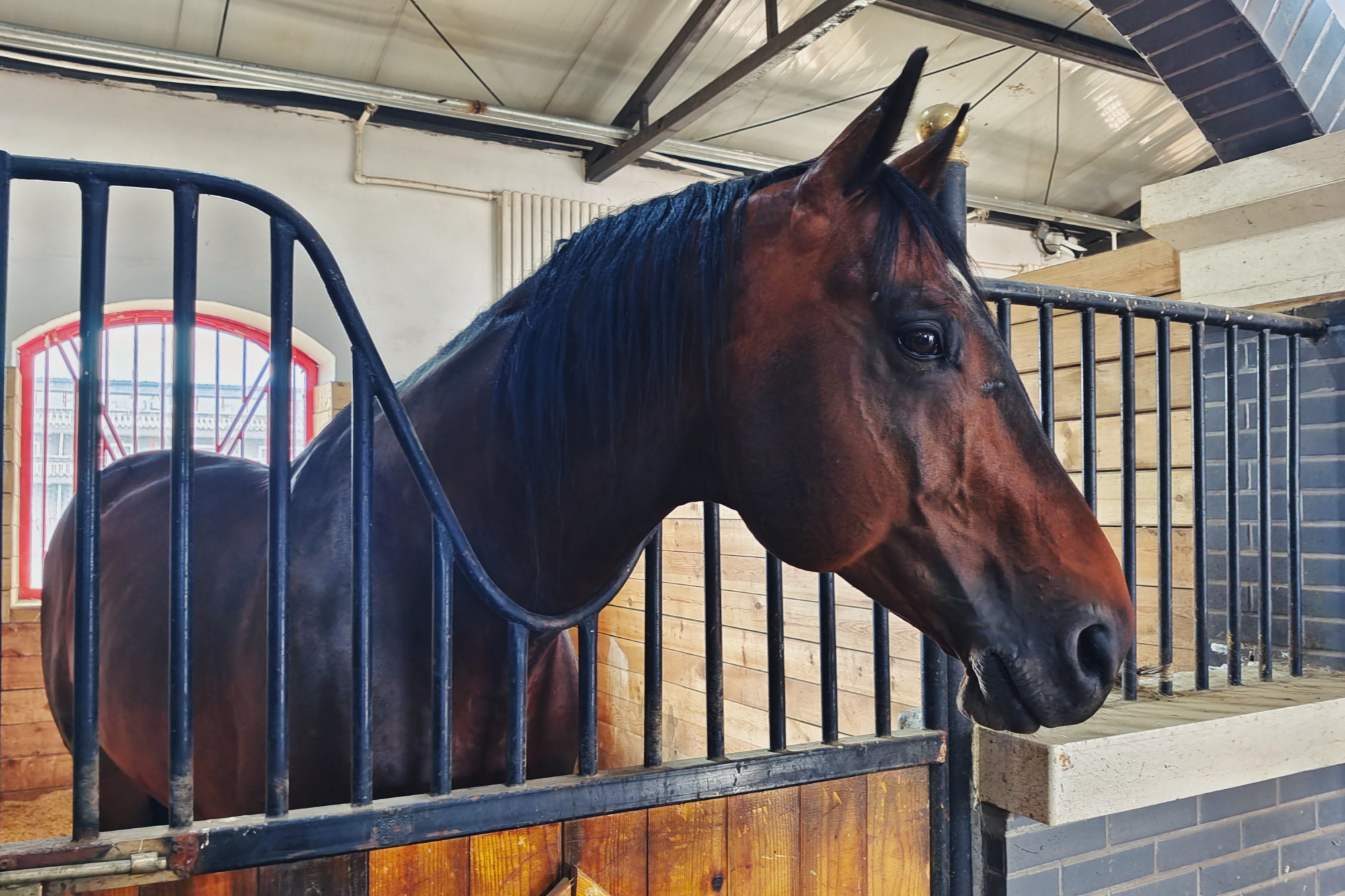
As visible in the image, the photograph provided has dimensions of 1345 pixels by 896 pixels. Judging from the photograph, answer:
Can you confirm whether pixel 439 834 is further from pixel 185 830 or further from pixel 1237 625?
pixel 1237 625

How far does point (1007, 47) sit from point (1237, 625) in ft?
16.5

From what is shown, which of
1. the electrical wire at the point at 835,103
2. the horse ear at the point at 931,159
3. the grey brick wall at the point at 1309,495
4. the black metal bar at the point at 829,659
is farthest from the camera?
the electrical wire at the point at 835,103

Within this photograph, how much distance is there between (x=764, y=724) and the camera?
2.98m

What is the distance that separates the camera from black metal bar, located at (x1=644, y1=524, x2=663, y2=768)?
1.06 meters

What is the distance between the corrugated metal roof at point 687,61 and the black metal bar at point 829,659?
14.2 feet

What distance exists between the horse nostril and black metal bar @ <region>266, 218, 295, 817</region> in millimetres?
800

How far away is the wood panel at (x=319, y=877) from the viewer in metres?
0.84

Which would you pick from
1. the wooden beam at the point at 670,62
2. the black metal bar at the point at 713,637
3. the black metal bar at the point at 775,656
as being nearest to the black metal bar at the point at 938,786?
the black metal bar at the point at 775,656

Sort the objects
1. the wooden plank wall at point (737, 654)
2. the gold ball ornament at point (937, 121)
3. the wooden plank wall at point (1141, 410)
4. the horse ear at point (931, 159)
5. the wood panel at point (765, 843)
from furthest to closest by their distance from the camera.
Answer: the wooden plank wall at point (737, 654), the wooden plank wall at point (1141, 410), the gold ball ornament at point (937, 121), the wood panel at point (765, 843), the horse ear at point (931, 159)

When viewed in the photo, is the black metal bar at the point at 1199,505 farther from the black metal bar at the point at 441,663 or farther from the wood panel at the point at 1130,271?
the black metal bar at the point at 441,663

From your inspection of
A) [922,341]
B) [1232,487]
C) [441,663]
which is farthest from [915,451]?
[1232,487]

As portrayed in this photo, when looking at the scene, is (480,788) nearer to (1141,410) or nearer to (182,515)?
(182,515)

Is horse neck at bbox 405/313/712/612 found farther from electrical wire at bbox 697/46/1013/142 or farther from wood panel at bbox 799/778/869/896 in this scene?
electrical wire at bbox 697/46/1013/142

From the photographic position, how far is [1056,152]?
22.5ft
